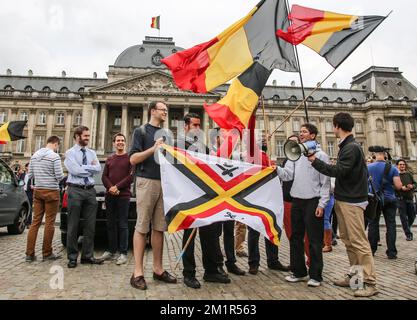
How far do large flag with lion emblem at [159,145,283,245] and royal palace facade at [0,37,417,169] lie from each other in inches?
1712

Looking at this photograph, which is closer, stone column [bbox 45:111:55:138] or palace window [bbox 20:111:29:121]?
stone column [bbox 45:111:55:138]

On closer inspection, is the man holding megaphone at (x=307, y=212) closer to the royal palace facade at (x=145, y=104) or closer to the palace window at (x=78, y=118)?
the royal palace facade at (x=145, y=104)

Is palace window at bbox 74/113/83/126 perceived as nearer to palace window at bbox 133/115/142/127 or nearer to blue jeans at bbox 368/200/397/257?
palace window at bbox 133/115/142/127

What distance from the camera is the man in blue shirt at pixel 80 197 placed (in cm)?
513

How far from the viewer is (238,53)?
5.12m

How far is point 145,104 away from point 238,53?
45.2 meters

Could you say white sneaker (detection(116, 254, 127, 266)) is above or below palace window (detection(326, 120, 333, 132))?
below

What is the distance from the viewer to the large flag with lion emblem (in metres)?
3.89

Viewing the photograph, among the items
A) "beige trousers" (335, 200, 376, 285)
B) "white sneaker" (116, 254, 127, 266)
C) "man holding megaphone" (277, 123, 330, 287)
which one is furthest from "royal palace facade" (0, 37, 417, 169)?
"beige trousers" (335, 200, 376, 285)

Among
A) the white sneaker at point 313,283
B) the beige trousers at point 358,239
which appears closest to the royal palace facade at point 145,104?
the white sneaker at point 313,283

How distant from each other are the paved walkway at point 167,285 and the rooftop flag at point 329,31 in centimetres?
341

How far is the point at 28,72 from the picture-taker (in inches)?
2219
